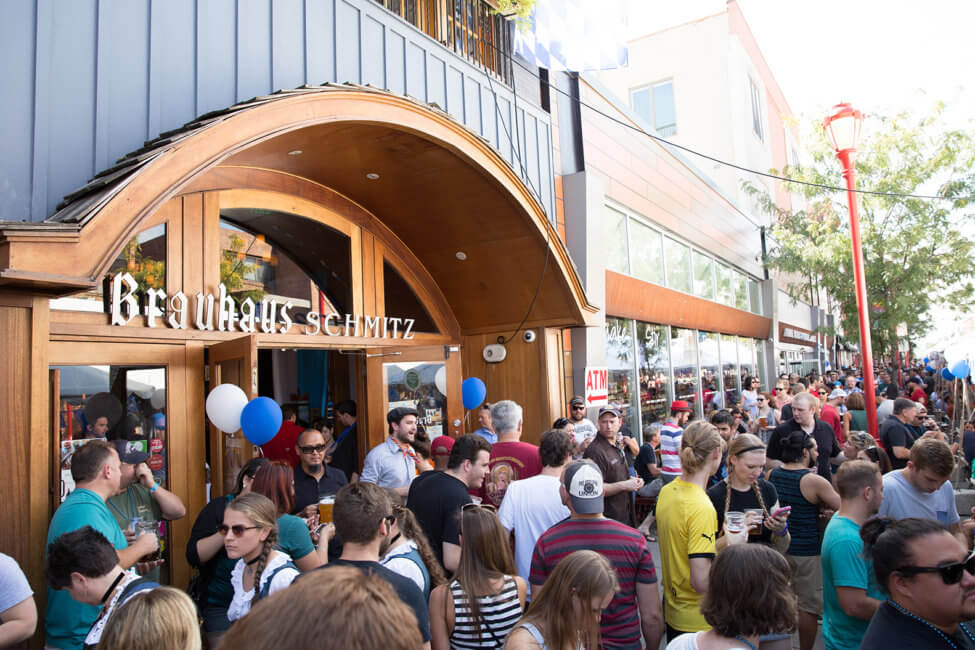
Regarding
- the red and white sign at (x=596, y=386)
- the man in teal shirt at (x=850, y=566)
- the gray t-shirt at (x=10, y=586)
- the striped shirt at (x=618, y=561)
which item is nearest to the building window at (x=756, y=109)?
the red and white sign at (x=596, y=386)

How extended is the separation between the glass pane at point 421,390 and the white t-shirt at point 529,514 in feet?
11.5

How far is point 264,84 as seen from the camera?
5258 millimetres

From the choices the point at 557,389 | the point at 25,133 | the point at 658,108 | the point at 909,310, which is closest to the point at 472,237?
the point at 557,389

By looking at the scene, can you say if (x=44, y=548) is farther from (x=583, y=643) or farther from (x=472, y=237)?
(x=472, y=237)

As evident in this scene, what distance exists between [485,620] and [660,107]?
2230 centimetres

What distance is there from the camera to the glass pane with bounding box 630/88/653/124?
22688 millimetres

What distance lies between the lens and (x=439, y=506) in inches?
159

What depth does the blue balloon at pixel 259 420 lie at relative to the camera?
4.53 metres

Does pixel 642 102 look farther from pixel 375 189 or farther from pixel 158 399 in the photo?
pixel 158 399

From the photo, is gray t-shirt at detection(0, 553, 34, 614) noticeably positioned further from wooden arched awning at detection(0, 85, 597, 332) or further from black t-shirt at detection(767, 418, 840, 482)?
black t-shirt at detection(767, 418, 840, 482)

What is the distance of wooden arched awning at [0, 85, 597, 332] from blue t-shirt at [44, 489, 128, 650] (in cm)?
122

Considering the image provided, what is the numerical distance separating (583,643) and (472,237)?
5771 millimetres

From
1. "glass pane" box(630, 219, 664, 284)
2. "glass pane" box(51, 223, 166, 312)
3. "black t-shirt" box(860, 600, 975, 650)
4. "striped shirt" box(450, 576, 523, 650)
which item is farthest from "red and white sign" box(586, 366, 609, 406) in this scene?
"black t-shirt" box(860, 600, 975, 650)

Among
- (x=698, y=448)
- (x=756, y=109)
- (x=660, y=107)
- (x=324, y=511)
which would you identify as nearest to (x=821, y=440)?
(x=698, y=448)
